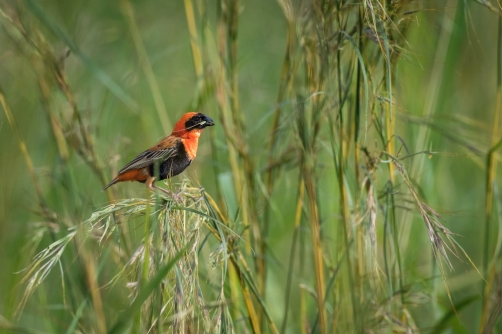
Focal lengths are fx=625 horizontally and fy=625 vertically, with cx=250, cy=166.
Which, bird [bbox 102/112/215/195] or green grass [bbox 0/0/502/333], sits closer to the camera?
green grass [bbox 0/0/502/333]

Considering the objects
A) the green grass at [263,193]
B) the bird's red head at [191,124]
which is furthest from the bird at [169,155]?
the green grass at [263,193]

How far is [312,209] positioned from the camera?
2387 mm

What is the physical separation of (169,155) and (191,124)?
21 centimetres

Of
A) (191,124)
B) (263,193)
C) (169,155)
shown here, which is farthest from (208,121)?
(263,193)

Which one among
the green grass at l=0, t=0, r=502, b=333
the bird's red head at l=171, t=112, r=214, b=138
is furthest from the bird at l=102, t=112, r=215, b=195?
the green grass at l=0, t=0, r=502, b=333

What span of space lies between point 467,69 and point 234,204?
2.93 m

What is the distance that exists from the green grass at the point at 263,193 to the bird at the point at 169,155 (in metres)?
0.12

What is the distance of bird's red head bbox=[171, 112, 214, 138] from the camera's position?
2.86 m

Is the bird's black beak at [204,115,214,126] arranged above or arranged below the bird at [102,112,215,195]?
above

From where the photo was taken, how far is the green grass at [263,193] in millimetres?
1976

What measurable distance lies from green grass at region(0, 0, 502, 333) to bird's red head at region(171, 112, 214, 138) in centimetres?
12

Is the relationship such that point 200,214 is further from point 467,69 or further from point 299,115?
point 467,69

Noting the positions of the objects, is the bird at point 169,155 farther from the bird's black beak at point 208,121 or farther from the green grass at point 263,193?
the green grass at point 263,193

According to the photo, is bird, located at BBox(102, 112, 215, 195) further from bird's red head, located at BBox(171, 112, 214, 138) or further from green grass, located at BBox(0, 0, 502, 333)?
green grass, located at BBox(0, 0, 502, 333)
